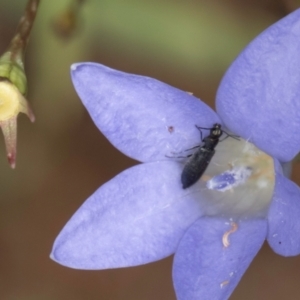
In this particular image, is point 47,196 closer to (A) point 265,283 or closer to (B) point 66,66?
(B) point 66,66

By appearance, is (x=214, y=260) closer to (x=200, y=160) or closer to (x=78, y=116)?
(x=200, y=160)

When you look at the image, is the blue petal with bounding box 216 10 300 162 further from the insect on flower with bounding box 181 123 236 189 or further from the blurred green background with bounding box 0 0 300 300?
the blurred green background with bounding box 0 0 300 300

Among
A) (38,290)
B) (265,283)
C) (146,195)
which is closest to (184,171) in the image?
(146,195)

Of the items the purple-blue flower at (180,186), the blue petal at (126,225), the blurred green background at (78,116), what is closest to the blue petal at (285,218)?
the purple-blue flower at (180,186)

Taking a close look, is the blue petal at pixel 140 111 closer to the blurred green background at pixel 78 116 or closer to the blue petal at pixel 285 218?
the blue petal at pixel 285 218

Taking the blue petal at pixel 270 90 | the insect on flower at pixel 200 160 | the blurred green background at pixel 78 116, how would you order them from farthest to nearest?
the blurred green background at pixel 78 116, the insect on flower at pixel 200 160, the blue petal at pixel 270 90
